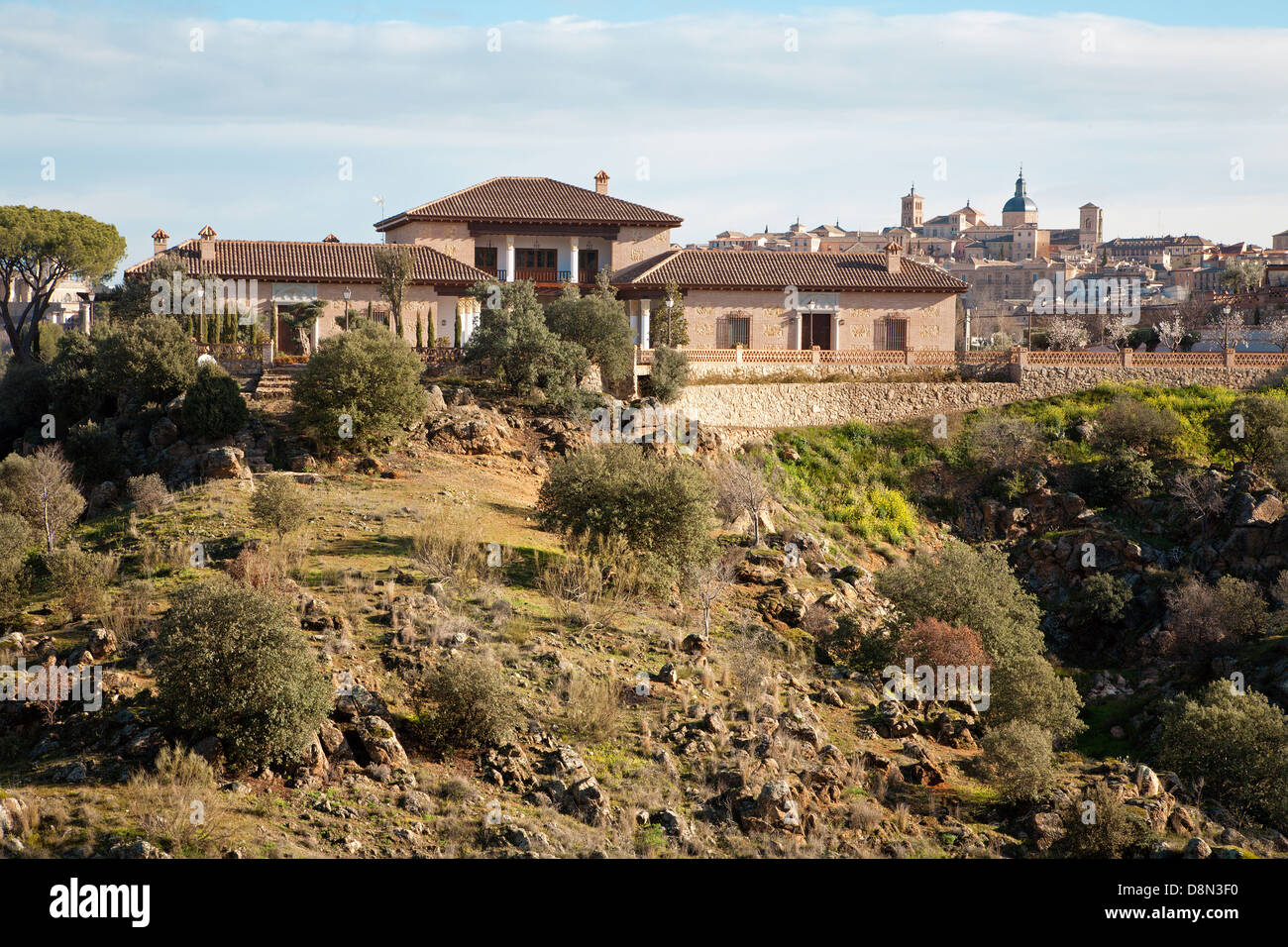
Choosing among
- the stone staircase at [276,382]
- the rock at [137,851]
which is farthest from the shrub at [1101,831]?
the stone staircase at [276,382]

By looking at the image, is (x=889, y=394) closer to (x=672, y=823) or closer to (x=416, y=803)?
(x=672, y=823)

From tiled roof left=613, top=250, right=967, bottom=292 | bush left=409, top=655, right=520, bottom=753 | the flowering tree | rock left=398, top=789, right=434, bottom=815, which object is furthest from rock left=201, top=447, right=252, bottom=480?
the flowering tree

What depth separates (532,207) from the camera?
5238 centimetres

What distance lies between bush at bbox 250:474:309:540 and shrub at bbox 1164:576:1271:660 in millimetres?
22017

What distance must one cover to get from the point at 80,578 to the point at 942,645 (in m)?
16.7

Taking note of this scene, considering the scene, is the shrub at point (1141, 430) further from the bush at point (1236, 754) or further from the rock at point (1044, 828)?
the rock at point (1044, 828)

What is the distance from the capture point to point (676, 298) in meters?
46.2

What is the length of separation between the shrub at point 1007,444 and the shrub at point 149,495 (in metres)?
25.7

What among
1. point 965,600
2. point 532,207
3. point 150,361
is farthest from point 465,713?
point 532,207

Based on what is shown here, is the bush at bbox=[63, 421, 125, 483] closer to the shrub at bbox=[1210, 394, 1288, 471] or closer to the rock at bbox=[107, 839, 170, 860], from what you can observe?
the rock at bbox=[107, 839, 170, 860]

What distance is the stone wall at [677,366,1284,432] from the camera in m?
41.5

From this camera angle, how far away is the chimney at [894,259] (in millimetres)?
50447
